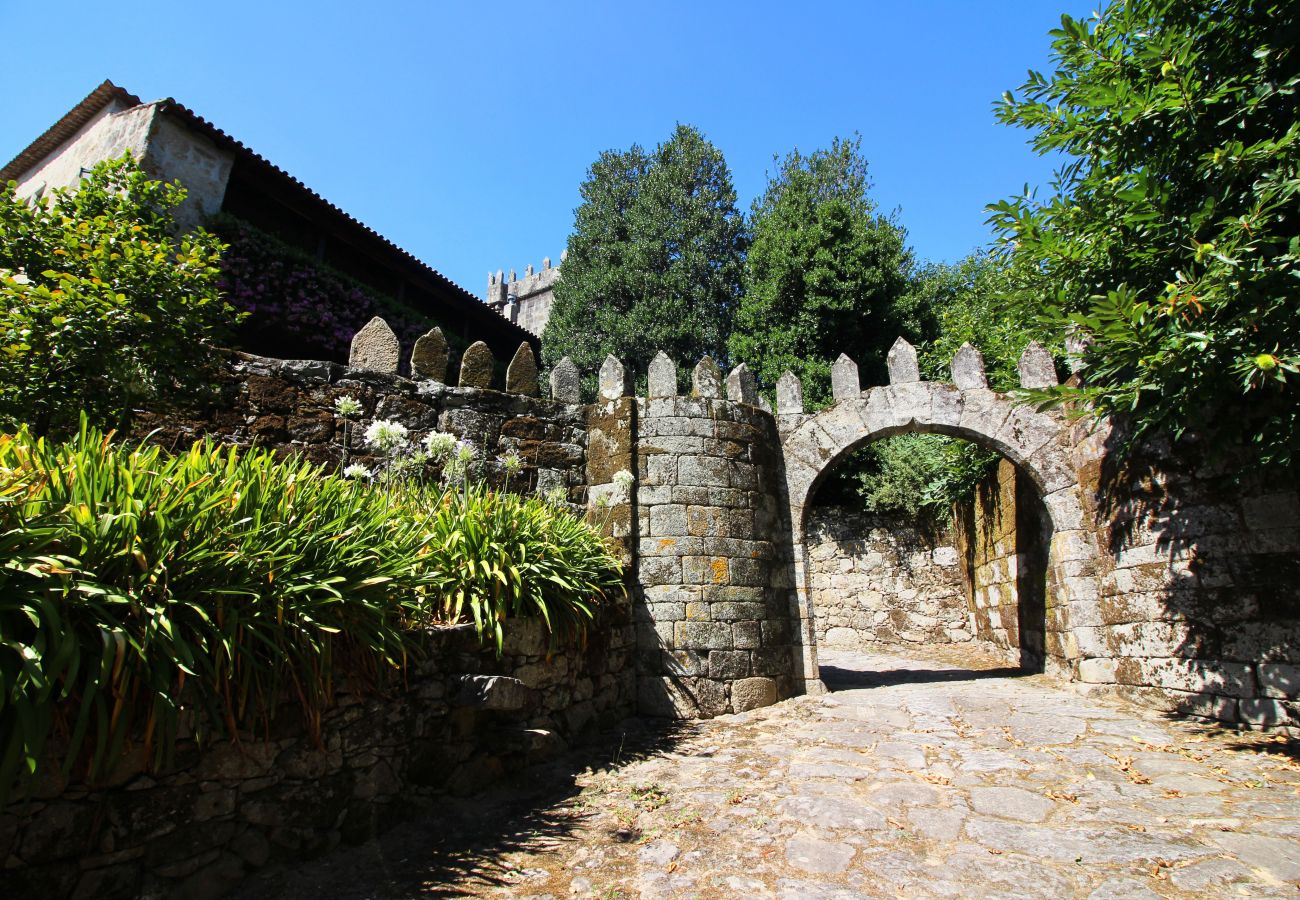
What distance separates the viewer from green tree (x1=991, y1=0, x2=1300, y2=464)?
3898 millimetres

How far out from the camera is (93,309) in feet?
13.1

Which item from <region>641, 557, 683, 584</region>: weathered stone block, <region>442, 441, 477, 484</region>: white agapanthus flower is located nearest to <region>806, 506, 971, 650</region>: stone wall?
<region>641, 557, 683, 584</region>: weathered stone block

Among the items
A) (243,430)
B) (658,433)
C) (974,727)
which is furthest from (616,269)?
(974,727)

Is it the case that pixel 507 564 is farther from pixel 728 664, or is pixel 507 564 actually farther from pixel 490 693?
pixel 728 664

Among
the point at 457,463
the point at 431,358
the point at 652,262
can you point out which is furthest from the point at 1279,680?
the point at 652,262

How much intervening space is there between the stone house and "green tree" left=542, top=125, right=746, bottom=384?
5.85m

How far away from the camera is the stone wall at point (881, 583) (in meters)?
11.0

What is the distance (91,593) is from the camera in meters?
2.16

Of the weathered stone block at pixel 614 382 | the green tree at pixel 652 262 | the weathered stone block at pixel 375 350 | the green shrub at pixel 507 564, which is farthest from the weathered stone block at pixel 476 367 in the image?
the green tree at pixel 652 262

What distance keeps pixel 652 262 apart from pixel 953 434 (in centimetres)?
1362

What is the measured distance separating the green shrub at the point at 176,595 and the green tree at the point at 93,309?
103cm

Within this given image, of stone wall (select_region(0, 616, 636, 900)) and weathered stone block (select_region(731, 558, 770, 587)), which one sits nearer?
stone wall (select_region(0, 616, 636, 900))

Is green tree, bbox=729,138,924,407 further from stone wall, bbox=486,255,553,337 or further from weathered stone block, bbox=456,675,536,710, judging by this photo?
stone wall, bbox=486,255,553,337

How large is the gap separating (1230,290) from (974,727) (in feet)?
11.1
